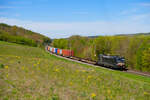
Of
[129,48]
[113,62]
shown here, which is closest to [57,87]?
[113,62]

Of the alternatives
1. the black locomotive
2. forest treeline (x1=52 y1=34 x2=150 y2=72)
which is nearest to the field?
the black locomotive

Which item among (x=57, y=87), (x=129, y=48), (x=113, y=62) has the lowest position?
(x=113, y=62)

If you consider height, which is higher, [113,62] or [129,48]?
[129,48]

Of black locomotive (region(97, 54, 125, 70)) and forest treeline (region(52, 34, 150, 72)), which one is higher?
forest treeline (region(52, 34, 150, 72))

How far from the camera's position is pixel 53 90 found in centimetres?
882

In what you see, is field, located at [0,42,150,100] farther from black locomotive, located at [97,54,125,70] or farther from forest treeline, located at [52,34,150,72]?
forest treeline, located at [52,34,150,72]

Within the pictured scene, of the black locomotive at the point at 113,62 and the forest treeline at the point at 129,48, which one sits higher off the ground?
the forest treeline at the point at 129,48

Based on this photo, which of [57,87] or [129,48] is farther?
[129,48]

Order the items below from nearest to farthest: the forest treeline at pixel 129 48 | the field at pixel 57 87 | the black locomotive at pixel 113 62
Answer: the field at pixel 57 87, the black locomotive at pixel 113 62, the forest treeline at pixel 129 48

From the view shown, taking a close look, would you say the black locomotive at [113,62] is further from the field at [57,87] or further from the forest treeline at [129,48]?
the field at [57,87]

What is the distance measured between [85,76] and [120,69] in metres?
19.6

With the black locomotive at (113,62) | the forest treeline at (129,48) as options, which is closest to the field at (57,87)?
the black locomotive at (113,62)

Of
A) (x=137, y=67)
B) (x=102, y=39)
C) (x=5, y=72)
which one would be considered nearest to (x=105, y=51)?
(x=102, y=39)

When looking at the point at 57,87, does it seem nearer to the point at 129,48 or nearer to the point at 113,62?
the point at 113,62
